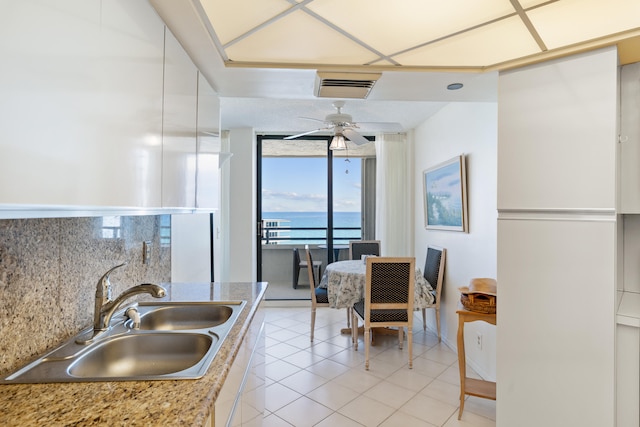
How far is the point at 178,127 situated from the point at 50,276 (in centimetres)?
71

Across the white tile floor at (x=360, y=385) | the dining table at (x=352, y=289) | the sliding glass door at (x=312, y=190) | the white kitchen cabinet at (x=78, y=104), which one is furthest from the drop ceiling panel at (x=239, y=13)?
the sliding glass door at (x=312, y=190)

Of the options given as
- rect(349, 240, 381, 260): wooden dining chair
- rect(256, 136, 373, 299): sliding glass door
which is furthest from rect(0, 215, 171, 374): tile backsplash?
rect(256, 136, 373, 299): sliding glass door

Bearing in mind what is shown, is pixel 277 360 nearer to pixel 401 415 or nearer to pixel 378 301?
pixel 378 301

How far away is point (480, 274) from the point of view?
115 inches

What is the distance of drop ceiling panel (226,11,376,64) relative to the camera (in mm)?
1556

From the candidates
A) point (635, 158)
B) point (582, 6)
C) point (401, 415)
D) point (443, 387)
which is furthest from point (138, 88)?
point (443, 387)

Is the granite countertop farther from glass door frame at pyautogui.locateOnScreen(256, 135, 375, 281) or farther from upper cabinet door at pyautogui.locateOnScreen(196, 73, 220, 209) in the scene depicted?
glass door frame at pyautogui.locateOnScreen(256, 135, 375, 281)

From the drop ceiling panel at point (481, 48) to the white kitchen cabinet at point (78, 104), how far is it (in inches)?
52.0

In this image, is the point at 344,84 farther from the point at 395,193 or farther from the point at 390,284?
the point at 395,193

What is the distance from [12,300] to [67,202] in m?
0.47

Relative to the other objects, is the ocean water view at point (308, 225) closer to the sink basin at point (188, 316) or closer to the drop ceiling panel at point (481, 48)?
the drop ceiling panel at point (481, 48)

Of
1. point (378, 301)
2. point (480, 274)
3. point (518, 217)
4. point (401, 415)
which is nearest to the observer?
point (518, 217)

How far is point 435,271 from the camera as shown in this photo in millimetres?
3779

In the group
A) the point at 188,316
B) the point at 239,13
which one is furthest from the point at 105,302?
the point at 239,13
